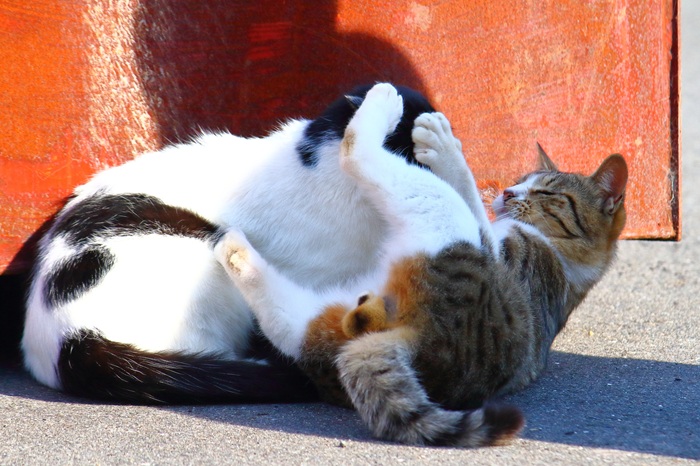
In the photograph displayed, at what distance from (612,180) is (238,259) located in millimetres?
1673

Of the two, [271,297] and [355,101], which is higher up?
[355,101]

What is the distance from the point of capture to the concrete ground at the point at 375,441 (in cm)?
224

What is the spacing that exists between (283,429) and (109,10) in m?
1.90

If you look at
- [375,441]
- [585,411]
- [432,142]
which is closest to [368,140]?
[432,142]

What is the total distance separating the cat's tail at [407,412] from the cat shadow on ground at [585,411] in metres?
0.12

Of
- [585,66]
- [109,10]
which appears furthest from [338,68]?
[585,66]

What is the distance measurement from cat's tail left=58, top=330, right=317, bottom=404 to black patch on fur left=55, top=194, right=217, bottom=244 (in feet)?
1.33

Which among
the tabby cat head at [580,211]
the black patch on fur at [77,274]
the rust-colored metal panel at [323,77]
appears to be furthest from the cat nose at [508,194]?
the black patch on fur at [77,274]

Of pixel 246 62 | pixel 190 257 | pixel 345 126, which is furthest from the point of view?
pixel 246 62

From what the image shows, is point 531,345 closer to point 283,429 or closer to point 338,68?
point 283,429

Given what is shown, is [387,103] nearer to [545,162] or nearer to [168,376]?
[545,162]

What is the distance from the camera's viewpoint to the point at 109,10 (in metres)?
3.31

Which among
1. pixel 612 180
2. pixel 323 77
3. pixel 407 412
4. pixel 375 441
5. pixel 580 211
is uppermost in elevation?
pixel 323 77

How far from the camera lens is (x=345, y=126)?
10.1ft
